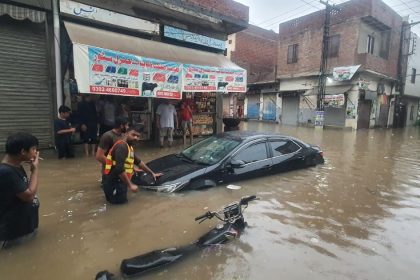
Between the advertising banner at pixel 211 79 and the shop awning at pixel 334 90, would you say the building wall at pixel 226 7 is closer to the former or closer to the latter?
the advertising banner at pixel 211 79

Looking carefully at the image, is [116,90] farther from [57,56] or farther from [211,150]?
[211,150]

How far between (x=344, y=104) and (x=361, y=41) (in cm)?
469

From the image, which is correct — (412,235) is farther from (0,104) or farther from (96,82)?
(0,104)

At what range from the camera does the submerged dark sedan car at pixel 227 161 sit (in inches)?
199

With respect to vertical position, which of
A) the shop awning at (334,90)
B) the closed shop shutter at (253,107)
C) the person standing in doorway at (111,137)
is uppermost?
the shop awning at (334,90)

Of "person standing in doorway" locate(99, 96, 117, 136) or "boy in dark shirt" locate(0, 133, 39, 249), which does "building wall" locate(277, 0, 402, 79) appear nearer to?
"person standing in doorway" locate(99, 96, 117, 136)

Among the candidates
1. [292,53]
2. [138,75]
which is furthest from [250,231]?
[292,53]

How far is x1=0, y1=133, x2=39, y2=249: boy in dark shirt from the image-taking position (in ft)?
9.52

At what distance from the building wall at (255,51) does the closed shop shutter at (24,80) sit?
2227cm

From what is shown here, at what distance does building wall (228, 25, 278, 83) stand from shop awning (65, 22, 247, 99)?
1897cm

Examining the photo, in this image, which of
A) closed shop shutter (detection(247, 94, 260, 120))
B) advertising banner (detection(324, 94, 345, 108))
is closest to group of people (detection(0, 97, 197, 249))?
advertising banner (detection(324, 94, 345, 108))

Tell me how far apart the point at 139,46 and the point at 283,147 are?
206 inches

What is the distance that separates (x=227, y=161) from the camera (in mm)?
5453

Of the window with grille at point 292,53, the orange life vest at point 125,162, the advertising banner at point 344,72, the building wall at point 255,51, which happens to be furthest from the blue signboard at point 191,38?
the building wall at point 255,51
